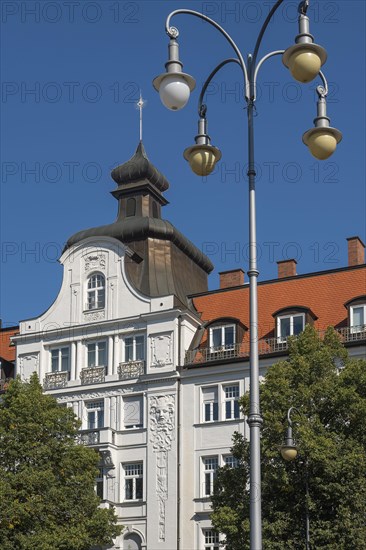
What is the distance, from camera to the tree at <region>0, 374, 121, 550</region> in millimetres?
41156

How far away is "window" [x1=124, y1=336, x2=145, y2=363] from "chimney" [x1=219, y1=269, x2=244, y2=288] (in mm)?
6670

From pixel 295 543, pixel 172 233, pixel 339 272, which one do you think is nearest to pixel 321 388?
pixel 295 543

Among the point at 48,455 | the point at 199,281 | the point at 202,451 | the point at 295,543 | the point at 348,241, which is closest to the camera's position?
the point at 295,543

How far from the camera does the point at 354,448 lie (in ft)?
112

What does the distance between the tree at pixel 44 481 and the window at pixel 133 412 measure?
739 centimetres

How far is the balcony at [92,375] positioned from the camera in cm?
5303

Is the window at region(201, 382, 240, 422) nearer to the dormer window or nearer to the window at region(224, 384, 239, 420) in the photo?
the window at region(224, 384, 239, 420)

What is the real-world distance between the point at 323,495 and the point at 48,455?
13.3m

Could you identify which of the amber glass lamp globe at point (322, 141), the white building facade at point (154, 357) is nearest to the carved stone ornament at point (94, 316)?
the white building facade at point (154, 357)

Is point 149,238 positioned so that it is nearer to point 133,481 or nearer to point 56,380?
point 56,380

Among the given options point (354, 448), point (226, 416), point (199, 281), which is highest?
point (199, 281)

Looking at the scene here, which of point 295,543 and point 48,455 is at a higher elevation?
point 48,455

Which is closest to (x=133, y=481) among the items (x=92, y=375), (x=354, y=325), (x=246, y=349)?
(x=92, y=375)

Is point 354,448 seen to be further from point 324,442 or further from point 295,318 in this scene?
point 295,318
